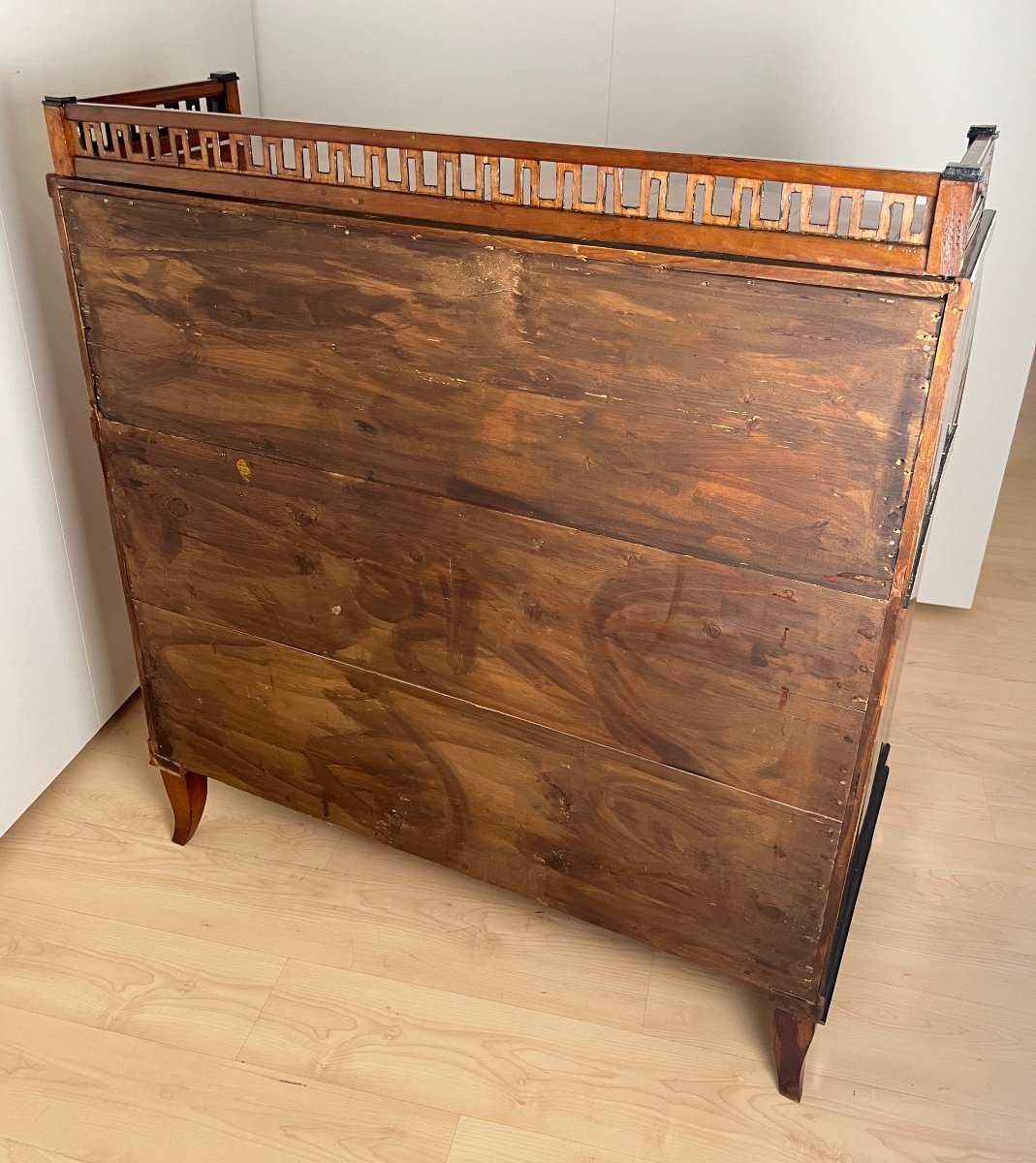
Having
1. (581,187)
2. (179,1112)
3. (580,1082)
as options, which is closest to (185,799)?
(179,1112)

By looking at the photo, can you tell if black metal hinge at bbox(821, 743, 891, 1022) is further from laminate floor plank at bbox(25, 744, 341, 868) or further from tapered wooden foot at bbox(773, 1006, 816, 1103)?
laminate floor plank at bbox(25, 744, 341, 868)

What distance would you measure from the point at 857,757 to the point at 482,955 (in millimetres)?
581

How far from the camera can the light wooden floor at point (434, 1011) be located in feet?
3.72

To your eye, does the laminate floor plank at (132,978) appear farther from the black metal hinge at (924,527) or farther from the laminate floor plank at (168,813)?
the black metal hinge at (924,527)

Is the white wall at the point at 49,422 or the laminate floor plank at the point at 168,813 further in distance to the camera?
the laminate floor plank at the point at 168,813

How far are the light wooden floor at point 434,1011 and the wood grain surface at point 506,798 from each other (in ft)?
0.46

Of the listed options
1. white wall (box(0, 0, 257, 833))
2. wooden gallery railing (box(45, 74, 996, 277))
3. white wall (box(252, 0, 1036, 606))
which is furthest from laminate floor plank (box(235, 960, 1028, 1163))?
white wall (box(252, 0, 1036, 606))

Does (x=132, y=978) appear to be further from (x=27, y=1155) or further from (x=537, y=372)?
(x=537, y=372)

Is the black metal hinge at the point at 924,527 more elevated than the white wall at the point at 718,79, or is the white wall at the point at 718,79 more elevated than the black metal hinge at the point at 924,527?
the white wall at the point at 718,79

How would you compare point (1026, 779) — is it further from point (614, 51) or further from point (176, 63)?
point (176, 63)

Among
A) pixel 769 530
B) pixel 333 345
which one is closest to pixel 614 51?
pixel 333 345

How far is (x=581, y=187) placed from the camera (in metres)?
0.92

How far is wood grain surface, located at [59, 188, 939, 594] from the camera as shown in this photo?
0.84m

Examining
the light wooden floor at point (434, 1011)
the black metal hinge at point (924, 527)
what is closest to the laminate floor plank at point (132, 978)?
the light wooden floor at point (434, 1011)
